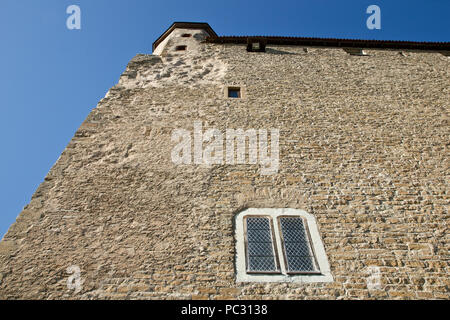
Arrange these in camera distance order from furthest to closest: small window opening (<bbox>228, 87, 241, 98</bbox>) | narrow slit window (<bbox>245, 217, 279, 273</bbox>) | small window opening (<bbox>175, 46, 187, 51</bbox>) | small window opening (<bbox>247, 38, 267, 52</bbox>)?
small window opening (<bbox>175, 46, 187, 51</bbox>) → small window opening (<bbox>247, 38, 267, 52</bbox>) → small window opening (<bbox>228, 87, 241, 98</bbox>) → narrow slit window (<bbox>245, 217, 279, 273</bbox>)

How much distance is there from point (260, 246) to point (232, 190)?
1.09m

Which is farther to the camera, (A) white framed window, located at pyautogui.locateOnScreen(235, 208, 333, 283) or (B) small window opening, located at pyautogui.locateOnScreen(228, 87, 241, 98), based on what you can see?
(B) small window opening, located at pyautogui.locateOnScreen(228, 87, 241, 98)

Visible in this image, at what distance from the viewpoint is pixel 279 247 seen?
4.69 metres

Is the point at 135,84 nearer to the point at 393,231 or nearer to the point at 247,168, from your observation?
the point at 247,168

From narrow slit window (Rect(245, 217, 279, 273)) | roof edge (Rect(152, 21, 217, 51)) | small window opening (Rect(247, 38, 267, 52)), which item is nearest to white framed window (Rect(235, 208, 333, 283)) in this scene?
narrow slit window (Rect(245, 217, 279, 273))

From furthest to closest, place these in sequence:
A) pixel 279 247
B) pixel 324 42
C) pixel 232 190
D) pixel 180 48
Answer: pixel 180 48
pixel 324 42
pixel 232 190
pixel 279 247

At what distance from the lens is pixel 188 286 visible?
4141 mm

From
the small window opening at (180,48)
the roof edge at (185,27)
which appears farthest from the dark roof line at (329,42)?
the roof edge at (185,27)

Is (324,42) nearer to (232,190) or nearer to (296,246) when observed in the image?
(232,190)

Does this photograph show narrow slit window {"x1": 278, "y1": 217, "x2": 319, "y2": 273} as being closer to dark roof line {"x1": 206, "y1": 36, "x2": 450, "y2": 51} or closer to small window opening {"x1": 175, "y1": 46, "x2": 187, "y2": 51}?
dark roof line {"x1": 206, "y1": 36, "x2": 450, "y2": 51}

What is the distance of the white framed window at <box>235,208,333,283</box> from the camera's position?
4316mm

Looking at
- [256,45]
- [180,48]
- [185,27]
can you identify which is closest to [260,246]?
[256,45]

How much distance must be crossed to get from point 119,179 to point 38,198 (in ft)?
4.09

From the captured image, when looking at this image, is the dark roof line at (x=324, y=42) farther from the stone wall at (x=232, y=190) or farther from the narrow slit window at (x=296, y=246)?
the narrow slit window at (x=296, y=246)
